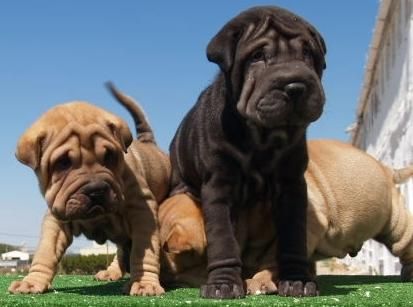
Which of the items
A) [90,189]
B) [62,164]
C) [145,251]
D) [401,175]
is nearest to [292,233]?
[145,251]

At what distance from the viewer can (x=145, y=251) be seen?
2.62 m

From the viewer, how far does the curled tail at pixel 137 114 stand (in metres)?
3.63

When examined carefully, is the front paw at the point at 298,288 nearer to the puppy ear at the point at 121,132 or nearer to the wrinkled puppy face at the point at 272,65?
the wrinkled puppy face at the point at 272,65

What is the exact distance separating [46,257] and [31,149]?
454mm

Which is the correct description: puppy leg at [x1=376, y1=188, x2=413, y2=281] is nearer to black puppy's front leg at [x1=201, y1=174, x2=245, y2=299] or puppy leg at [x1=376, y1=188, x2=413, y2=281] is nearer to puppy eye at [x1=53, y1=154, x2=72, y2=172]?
black puppy's front leg at [x1=201, y1=174, x2=245, y2=299]

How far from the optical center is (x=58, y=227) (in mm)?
2705

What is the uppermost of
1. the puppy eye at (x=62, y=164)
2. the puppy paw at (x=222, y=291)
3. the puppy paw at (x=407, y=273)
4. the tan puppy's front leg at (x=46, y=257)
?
the puppy eye at (x=62, y=164)

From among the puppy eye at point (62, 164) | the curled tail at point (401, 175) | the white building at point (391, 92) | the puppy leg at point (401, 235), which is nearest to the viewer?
the puppy eye at point (62, 164)

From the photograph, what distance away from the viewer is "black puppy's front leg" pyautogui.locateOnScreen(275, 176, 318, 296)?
2.47 meters

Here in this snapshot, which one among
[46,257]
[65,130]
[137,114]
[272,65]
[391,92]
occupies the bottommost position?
[46,257]

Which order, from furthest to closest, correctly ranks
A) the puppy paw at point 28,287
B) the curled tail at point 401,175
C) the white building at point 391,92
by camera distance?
the white building at point 391,92 < the curled tail at point 401,175 < the puppy paw at point 28,287

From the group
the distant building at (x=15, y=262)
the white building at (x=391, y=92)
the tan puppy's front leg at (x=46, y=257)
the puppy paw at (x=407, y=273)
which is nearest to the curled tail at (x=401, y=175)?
the puppy paw at (x=407, y=273)

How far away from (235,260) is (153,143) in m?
1.31

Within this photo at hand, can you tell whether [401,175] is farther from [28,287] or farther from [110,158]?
[28,287]
